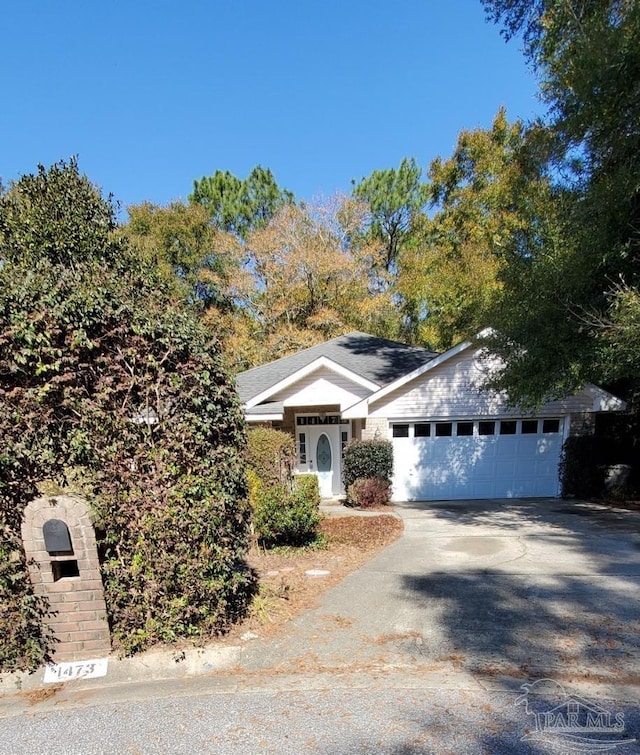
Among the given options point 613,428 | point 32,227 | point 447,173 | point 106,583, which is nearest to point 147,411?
point 106,583

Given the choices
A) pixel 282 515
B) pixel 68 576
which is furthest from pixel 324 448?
pixel 68 576

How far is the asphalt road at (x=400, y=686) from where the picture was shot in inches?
107

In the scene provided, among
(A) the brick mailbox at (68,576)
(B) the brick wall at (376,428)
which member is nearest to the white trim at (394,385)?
(B) the brick wall at (376,428)

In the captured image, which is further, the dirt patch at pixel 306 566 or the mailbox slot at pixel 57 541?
the dirt patch at pixel 306 566

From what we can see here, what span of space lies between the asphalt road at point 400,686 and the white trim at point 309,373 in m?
6.34

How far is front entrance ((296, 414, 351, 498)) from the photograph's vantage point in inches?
470

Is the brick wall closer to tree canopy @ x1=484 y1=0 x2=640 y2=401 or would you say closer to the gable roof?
the gable roof

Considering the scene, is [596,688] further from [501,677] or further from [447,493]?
[447,493]

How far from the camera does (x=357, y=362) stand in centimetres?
1321

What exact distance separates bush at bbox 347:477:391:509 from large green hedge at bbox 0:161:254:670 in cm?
687

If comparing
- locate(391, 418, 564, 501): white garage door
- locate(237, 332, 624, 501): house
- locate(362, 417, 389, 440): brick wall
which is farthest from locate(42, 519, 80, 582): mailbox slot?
locate(391, 418, 564, 501): white garage door

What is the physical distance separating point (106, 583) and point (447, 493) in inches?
375

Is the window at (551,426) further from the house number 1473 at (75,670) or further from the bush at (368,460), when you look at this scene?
the house number 1473 at (75,670)

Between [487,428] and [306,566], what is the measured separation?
24.1 ft
